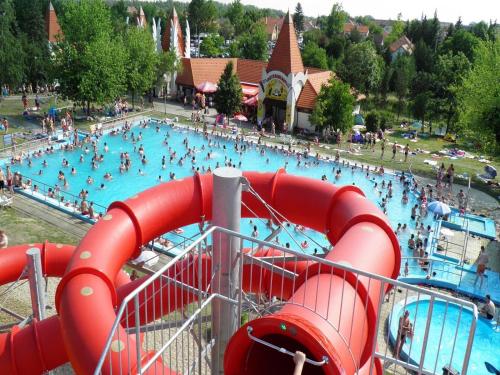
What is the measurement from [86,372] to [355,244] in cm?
374

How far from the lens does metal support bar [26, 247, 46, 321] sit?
8844mm

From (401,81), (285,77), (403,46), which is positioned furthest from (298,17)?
(285,77)

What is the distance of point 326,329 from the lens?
4.59 m

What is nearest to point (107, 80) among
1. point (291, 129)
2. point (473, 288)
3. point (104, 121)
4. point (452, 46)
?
point (104, 121)

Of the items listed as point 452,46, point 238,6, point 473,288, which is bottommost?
point 473,288

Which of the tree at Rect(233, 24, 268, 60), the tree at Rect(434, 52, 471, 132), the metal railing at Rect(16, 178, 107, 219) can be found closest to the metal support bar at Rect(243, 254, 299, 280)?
the metal railing at Rect(16, 178, 107, 219)

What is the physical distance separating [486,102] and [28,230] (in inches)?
905

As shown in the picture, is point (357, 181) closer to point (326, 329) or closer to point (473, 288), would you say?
point (473, 288)

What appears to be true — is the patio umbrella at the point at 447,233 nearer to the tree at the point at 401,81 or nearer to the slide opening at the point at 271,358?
the slide opening at the point at 271,358

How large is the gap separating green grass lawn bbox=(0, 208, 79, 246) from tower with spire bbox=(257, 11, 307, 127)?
21.7 meters

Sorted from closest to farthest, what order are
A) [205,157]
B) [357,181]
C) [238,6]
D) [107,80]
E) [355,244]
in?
[355,244] → [357,181] → [205,157] → [107,80] → [238,6]

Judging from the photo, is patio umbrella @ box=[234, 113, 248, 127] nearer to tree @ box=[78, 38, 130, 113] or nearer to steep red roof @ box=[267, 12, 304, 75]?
steep red roof @ box=[267, 12, 304, 75]

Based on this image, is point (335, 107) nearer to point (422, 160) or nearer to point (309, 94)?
point (309, 94)

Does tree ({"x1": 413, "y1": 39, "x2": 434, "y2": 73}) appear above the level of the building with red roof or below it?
above
